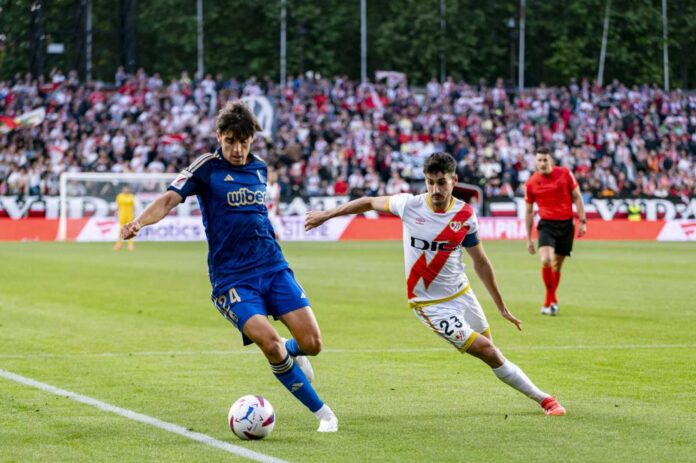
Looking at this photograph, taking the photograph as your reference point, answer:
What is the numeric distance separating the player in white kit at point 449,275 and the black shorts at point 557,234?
29.1 ft

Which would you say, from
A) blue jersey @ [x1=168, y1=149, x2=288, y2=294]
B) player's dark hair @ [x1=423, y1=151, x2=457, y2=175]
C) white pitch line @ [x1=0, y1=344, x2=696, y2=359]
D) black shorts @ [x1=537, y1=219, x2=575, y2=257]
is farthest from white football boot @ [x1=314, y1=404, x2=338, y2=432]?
black shorts @ [x1=537, y1=219, x2=575, y2=257]

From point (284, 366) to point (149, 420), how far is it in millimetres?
1157

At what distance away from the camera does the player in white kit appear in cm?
934

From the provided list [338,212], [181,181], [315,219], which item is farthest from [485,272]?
[181,181]

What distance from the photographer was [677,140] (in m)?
49.5

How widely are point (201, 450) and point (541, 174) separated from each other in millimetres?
10889

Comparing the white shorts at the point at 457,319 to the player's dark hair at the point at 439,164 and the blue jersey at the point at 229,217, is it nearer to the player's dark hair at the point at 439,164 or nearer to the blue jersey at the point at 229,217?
the player's dark hair at the point at 439,164

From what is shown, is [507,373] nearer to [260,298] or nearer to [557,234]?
[260,298]

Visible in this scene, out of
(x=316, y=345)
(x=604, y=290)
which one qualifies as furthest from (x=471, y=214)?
(x=604, y=290)

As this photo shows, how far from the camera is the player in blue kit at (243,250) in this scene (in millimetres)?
8672

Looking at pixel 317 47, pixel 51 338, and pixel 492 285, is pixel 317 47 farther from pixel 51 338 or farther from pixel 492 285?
pixel 492 285

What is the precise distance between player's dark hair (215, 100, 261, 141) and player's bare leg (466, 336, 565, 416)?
220 cm

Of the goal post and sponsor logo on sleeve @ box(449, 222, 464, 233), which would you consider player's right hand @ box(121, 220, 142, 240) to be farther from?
the goal post

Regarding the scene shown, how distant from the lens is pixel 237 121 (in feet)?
28.3
